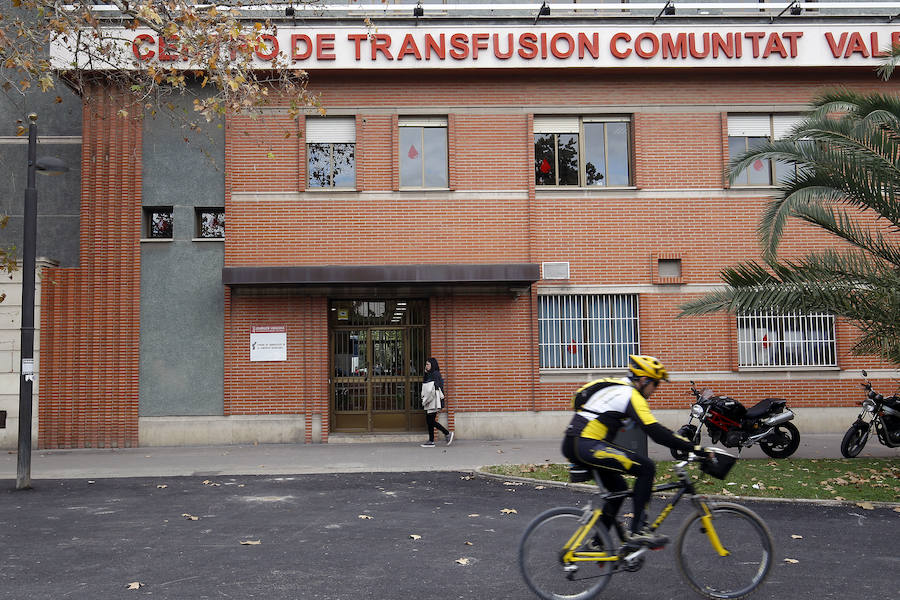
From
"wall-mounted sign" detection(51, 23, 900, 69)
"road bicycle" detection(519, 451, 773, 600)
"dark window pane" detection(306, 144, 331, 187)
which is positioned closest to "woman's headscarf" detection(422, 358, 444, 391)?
"dark window pane" detection(306, 144, 331, 187)

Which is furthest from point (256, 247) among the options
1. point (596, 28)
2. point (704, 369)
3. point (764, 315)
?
point (764, 315)

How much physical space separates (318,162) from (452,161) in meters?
2.84

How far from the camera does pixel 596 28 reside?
1536 centimetres

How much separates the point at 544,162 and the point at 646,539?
1160 cm

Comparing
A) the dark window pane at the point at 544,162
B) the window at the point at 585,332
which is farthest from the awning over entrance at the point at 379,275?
the dark window pane at the point at 544,162

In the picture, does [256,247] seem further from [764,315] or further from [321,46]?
[764,315]

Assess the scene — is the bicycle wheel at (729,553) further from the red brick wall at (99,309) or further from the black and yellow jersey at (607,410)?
the red brick wall at (99,309)

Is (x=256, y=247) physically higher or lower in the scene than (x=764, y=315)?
higher

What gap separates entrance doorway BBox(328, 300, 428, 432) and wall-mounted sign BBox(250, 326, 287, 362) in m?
1.05

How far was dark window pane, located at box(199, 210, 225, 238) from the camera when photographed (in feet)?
50.9

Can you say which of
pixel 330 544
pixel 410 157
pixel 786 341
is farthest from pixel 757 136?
pixel 330 544

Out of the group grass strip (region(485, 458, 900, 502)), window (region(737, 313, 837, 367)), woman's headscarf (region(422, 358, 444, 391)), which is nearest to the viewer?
grass strip (region(485, 458, 900, 502))

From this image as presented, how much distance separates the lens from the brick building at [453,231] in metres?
15.0

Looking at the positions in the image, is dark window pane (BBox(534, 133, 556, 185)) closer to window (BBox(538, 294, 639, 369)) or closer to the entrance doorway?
window (BBox(538, 294, 639, 369))
